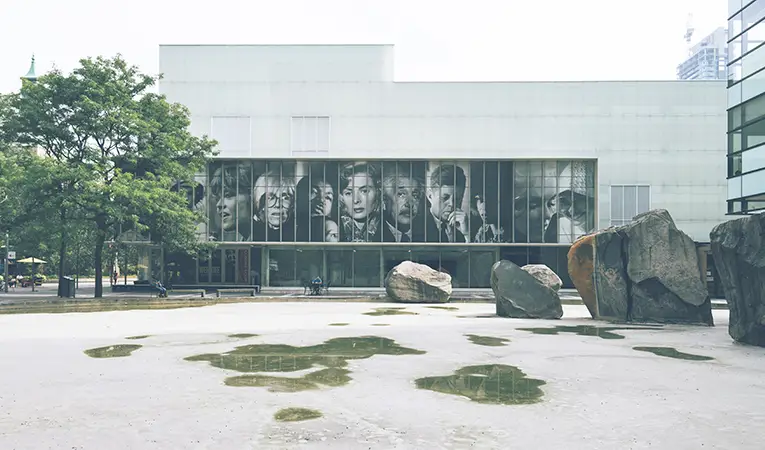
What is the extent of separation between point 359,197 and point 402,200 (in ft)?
11.0

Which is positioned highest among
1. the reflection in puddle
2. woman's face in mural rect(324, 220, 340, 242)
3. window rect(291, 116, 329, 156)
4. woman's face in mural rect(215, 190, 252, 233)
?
window rect(291, 116, 329, 156)

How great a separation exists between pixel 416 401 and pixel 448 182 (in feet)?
129

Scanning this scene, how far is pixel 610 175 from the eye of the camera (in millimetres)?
49156

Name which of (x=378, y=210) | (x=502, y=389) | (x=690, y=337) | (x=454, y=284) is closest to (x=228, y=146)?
(x=378, y=210)

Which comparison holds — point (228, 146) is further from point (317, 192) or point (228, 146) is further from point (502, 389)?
point (502, 389)

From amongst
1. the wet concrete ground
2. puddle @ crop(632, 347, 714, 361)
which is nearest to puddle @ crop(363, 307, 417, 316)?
the wet concrete ground

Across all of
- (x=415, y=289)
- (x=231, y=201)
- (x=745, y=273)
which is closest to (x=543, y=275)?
(x=415, y=289)

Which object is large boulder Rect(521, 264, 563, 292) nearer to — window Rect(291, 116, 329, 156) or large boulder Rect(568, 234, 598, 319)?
large boulder Rect(568, 234, 598, 319)

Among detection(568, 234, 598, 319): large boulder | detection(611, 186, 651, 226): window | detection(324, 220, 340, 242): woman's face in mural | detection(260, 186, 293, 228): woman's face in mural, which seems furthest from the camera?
detection(611, 186, 651, 226): window

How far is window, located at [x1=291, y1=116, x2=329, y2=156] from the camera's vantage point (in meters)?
49.2

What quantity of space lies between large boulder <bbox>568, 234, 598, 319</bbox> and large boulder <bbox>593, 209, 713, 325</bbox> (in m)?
0.91

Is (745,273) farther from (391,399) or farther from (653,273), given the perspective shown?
(391,399)

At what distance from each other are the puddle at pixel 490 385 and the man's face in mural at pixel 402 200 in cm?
3535

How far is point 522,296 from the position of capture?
78.4 feet
